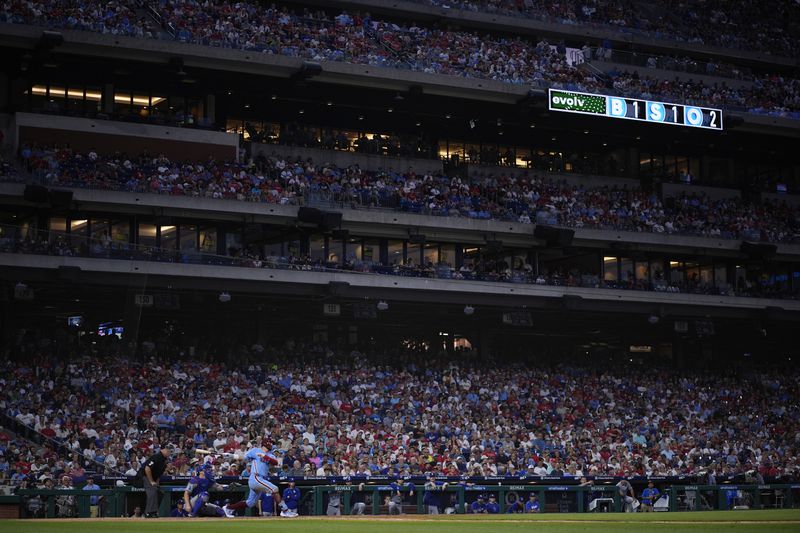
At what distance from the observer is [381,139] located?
53.5m

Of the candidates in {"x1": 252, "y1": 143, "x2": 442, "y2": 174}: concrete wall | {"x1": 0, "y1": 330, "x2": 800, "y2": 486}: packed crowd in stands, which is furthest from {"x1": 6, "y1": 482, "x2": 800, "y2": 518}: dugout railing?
{"x1": 252, "y1": 143, "x2": 442, "y2": 174}: concrete wall

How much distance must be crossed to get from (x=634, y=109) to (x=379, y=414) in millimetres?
20486

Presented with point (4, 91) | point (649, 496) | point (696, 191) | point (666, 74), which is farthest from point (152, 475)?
point (666, 74)

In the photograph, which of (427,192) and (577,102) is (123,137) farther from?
(577,102)

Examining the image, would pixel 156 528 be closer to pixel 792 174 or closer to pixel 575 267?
pixel 575 267

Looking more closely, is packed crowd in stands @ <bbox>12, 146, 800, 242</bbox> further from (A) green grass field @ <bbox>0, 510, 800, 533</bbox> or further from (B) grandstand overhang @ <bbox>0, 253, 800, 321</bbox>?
(A) green grass field @ <bbox>0, 510, 800, 533</bbox>

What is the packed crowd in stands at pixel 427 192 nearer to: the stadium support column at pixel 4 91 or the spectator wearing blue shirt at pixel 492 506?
the stadium support column at pixel 4 91

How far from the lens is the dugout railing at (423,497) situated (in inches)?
995

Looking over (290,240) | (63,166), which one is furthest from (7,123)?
(290,240)

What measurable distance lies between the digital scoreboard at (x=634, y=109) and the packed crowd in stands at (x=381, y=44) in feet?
2.92

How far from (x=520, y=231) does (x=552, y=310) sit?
3.89m

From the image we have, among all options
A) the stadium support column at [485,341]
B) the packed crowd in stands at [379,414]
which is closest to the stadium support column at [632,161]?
the packed crowd in stands at [379,414]

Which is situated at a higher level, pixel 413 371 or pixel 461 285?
pixel 461 285

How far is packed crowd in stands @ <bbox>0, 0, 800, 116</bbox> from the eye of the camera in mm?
43438
